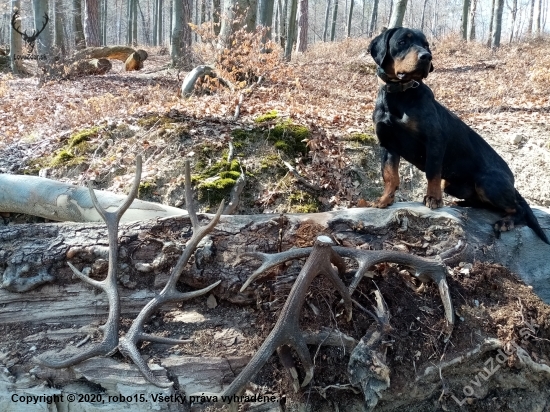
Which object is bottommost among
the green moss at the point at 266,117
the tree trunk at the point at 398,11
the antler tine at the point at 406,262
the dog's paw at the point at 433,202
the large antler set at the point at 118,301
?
the large antler set at the point at 118,301

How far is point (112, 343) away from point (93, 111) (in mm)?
5865

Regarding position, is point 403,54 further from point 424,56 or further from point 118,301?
point 118,301

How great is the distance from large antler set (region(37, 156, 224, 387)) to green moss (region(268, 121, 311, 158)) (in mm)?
2894

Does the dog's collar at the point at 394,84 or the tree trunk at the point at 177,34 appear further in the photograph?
the tree trunk at the point at 177,34

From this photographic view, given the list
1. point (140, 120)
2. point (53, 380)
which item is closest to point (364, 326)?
point (53, 380)

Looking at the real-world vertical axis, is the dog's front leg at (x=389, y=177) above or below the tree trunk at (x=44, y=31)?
below

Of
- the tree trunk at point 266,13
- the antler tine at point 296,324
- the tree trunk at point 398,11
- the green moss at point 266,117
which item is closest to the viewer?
the antler tine at point 296,324

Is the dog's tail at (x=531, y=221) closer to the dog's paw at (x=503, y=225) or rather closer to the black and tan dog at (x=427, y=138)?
the black and tan dog at (x=427, y=138)

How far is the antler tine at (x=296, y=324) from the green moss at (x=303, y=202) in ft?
7.52

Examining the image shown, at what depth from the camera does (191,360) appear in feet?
9.56

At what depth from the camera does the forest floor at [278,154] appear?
10.2 ft

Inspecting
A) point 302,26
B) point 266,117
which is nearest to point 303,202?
point 266,117

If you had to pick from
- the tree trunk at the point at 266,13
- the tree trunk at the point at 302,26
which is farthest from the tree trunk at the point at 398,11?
the tree trunk at the point at 302,26

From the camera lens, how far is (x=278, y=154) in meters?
5.99
